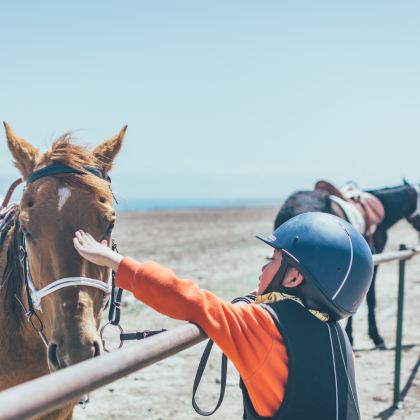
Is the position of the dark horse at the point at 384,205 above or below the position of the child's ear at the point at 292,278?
below

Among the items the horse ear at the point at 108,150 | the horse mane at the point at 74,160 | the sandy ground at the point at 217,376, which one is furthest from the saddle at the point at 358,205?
the horse mane at the point at 74,160

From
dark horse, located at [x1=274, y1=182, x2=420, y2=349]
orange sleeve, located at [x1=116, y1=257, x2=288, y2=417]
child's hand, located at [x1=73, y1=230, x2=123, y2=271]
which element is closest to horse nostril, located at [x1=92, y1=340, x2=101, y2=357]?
child's hand, located at [x1=73, y1=230, x2=123, y2=271]

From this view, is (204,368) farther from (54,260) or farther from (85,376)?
(85,376)

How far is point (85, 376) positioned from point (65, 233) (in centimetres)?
144

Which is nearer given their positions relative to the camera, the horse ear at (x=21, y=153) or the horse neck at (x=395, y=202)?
the horse ear at (x=21, y=153)

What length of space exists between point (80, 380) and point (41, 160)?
2.06 m

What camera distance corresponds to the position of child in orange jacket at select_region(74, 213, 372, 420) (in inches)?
78.5

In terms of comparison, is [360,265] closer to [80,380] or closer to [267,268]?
[267,268]

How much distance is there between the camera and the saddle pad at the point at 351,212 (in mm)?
7511

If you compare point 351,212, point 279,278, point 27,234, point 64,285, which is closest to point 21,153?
point 27,234

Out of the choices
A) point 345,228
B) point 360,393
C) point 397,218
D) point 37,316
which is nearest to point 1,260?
point 37,316

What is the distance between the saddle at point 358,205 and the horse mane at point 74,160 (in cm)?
495

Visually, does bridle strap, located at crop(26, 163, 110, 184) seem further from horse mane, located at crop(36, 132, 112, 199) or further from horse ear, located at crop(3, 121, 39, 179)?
horse ear, located at crop(3, 121, 39, 179)

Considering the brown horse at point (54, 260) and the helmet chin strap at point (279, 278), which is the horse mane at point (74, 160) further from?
the helmet chin strap at point (279, 278)
